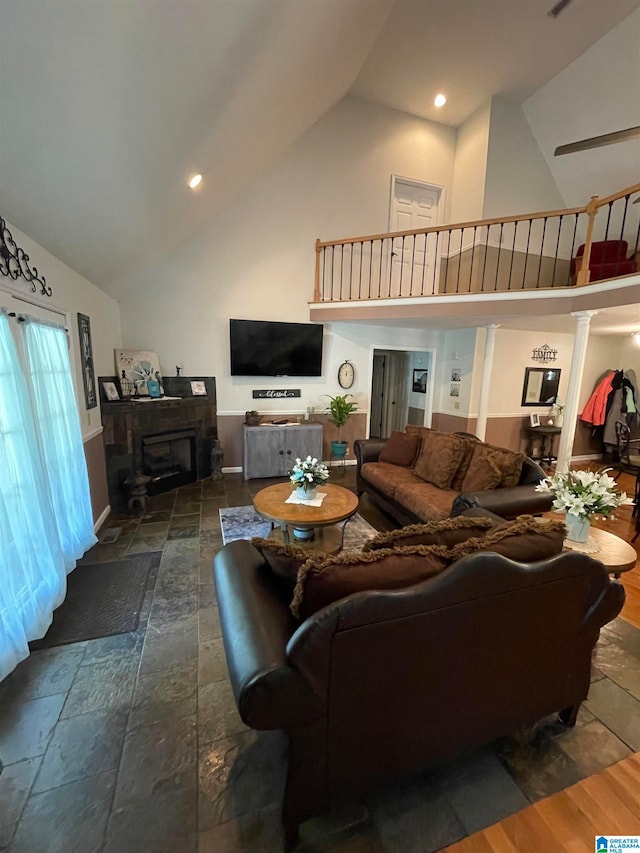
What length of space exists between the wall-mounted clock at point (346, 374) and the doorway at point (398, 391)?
3.19 ft

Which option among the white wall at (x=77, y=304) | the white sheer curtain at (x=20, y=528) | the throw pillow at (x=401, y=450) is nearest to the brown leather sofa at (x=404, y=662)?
the white sheer curtain at (x=20, y=528)

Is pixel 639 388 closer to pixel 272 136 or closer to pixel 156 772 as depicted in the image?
pixel 272 136

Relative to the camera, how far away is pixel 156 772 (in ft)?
4.62

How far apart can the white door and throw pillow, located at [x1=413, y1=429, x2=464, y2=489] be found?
3142 mm

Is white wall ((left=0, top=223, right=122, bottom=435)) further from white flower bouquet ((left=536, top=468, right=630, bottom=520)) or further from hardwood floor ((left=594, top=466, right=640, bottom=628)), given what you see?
hardwood floor ((left=594, top=466, right=640, bottom=628))

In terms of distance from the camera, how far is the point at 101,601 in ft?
7.95

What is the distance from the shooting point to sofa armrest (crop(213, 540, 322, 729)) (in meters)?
1.00

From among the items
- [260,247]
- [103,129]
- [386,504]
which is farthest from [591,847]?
[260,247]

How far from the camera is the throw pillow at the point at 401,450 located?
3.99m

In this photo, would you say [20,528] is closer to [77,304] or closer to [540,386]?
[77,304]

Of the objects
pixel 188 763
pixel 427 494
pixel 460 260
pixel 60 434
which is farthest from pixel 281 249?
pixel 188 763

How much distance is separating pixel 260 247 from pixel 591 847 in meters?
5.70

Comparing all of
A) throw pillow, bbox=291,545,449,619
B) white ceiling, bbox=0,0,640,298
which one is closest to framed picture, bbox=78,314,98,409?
white ceiling, bbox=0,0,640,298

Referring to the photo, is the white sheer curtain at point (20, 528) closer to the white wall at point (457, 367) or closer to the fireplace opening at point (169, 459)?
the fireplace opening at point (169, 459)
